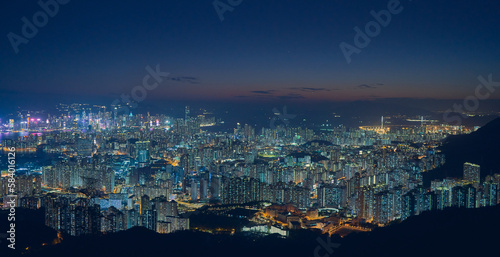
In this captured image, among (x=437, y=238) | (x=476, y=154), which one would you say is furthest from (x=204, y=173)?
(x=476, y=154)

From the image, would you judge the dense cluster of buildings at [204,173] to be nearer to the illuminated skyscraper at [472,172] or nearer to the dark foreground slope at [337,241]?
the illuminated skyscraper at [472,172]

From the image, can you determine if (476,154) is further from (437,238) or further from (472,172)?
(437,238)

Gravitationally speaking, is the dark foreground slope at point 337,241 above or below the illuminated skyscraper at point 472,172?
below

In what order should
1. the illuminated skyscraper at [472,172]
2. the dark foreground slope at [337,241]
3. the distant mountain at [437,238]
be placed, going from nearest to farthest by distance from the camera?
the distant mountain at [437,238] < the dark foreground slope at [337,241] < the illuminated skyscraper at [472,172]

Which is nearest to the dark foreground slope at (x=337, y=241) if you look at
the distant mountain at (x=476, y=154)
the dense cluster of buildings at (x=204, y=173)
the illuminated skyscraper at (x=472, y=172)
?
the dense cluster of buildings at (x=204, y=173)

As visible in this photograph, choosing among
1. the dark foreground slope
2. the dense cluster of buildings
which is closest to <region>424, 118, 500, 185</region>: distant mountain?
the dense cluster of buildings
